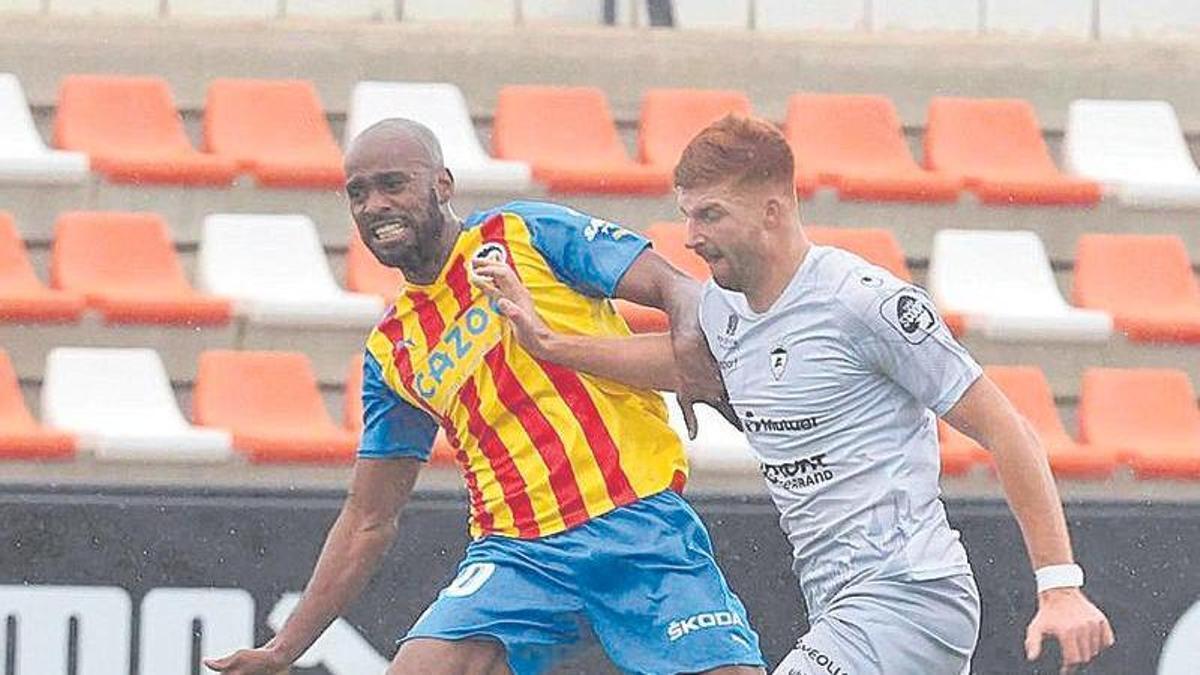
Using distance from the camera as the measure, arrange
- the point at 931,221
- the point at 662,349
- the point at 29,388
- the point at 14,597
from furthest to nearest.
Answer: the point at 931,221, the point at 29,388, the point at 14,597, the point at 662,349

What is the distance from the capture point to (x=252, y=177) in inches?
331

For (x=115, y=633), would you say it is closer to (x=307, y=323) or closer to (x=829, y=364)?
(x=307, y=323)

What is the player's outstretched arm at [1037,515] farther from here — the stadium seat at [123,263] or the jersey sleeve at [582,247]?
the stadium seat at [123,263]

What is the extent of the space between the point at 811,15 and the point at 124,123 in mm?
2487

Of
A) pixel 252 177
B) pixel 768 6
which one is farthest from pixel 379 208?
pixel 768 6

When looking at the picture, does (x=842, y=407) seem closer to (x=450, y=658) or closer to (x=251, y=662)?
(x=450, y=658)

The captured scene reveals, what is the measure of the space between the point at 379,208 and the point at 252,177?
3.62 metres

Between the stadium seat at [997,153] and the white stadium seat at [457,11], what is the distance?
5.03 ft

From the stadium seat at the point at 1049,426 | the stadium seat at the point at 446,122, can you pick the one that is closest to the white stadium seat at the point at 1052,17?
the stadium seat at the point at 1049,426

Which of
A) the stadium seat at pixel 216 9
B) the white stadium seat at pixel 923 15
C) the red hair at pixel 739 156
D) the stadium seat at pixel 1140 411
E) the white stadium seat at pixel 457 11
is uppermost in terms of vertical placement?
the red hair at pixel 739 156

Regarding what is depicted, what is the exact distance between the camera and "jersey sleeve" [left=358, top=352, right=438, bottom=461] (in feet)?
17.2

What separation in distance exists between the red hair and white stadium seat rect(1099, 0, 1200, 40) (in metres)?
5.46

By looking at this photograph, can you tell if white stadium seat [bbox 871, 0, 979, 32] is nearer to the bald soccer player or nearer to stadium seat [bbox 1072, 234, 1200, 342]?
stadium seat [bbox 1072, 234, 1200, 342]

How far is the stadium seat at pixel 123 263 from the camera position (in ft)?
26.0
